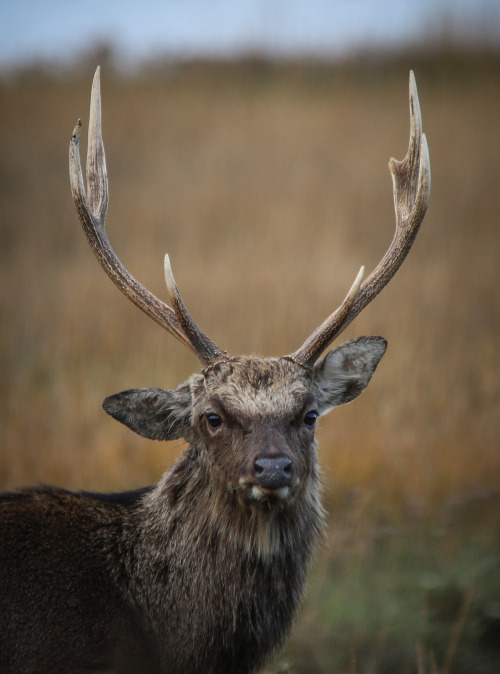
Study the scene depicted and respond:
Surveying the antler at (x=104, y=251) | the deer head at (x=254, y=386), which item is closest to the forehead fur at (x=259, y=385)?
the deer head at (x=254, y=386)

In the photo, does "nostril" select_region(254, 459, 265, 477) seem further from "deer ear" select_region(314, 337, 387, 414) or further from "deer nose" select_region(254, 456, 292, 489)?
"deer ear" select_region(314, 337, 387, 414)

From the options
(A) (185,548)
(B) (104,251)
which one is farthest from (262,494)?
(B) (104,251)

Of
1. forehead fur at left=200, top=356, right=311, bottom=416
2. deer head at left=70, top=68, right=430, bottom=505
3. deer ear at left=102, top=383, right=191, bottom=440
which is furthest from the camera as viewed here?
deer ear at left=102, top=383, right=191, bottom=440

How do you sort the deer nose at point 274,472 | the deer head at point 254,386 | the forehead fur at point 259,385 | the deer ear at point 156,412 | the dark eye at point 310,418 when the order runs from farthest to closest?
the deer ear at point 156,412
the dark eye at point 310,418
the forehead fur at point 259,385
the deer head at point 254,386
the deer nose at point 274,472

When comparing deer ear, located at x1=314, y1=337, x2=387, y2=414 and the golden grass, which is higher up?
the golden grass

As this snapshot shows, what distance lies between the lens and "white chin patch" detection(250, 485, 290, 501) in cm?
283

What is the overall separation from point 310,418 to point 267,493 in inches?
19.0

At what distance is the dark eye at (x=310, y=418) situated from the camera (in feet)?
10.5

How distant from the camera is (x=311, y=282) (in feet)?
32.9

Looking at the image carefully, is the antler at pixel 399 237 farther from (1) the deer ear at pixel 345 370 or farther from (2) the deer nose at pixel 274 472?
(2) the deer nose at pixel 274 472

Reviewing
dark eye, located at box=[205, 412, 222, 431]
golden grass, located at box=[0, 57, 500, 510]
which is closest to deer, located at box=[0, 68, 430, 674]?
dark eye, located at box=[205, 412, 222, 431]

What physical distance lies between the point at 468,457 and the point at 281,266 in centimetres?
465

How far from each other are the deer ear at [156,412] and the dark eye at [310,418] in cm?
54

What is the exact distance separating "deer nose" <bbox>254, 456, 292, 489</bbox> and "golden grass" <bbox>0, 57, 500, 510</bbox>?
3194 mm
